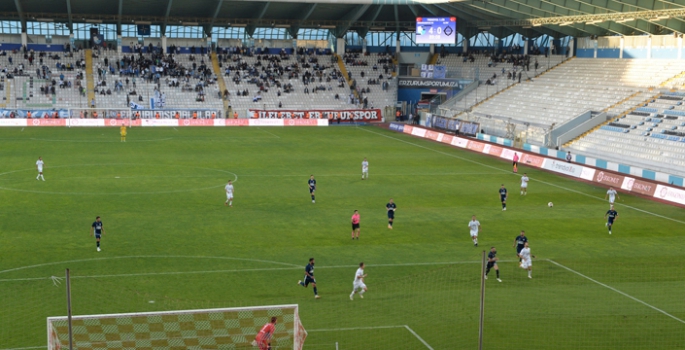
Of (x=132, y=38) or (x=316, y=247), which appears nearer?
(x=316, y=247)

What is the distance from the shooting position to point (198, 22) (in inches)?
3620

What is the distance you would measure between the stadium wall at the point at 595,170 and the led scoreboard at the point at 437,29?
637 inches

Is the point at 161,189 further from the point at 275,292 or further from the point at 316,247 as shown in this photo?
the point at 275,292

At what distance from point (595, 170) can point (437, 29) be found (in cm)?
3738

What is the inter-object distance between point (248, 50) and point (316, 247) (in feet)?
231

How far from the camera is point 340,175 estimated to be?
48281 millimetres

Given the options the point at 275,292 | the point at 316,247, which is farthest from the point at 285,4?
the point at 275,292

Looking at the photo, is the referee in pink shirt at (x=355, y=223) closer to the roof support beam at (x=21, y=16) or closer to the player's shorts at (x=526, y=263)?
the player's shorts at (x=526, y=263)

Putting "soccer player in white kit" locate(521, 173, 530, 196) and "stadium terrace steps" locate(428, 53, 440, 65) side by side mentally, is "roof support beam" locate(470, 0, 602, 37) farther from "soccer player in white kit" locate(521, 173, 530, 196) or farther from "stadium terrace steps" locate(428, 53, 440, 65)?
"soccer player in white kit" locate(521, 173, 530, 196)

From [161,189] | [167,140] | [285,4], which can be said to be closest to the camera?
[161,189]

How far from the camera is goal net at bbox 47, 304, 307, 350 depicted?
16.7 meters

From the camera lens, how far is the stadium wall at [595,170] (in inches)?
1668

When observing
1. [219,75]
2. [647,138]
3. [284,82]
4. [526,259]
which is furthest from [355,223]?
[219,75]

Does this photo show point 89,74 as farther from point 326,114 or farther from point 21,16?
point 326,114
